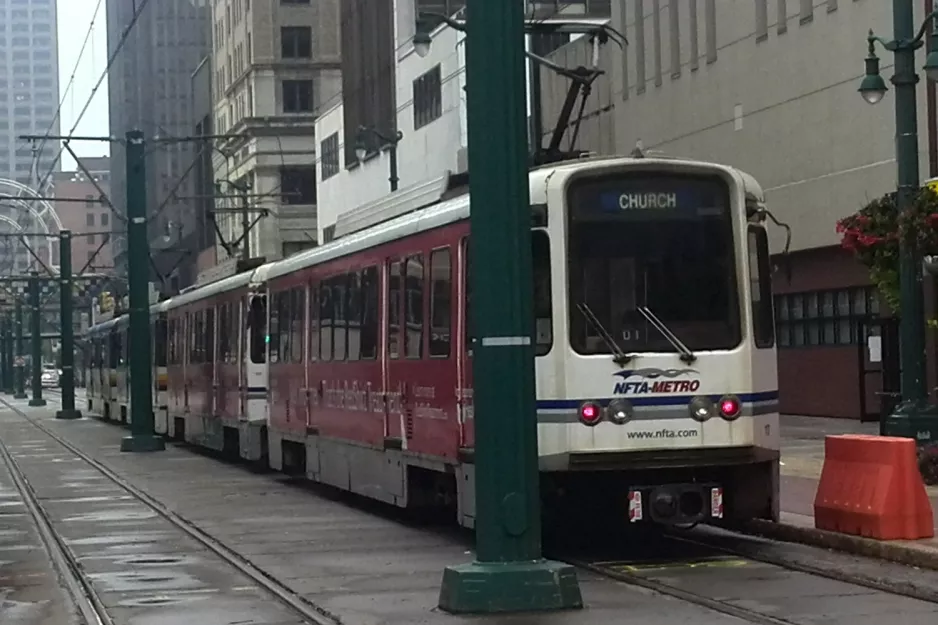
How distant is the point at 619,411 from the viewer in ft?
46.0

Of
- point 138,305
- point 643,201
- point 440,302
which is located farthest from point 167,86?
point 643,201

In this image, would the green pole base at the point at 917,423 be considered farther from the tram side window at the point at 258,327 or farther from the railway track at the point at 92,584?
the tram side window at the point at 258,327

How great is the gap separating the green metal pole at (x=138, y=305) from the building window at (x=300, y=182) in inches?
2007

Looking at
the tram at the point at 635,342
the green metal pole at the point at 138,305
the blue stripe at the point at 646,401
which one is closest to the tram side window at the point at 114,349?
the green metal pole at the point at 138,305

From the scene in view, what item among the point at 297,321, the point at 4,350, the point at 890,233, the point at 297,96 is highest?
the point at 297,96

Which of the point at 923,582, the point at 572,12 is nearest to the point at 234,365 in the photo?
the point at 923,582

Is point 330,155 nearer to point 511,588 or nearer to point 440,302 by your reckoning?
point 440,302

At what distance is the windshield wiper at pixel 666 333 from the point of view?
46.4ft

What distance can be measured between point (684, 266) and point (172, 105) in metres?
95.6

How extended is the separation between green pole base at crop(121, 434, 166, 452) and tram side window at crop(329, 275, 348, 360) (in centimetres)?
1677

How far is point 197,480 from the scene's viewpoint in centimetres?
2700

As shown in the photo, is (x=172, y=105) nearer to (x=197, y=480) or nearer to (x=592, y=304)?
(x=197, y=480)

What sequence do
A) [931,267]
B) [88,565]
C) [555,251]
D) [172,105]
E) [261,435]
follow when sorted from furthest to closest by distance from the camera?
[172,105], [261,435], [931,267], [88,565], [555,251]

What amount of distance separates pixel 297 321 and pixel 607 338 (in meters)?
9.24
